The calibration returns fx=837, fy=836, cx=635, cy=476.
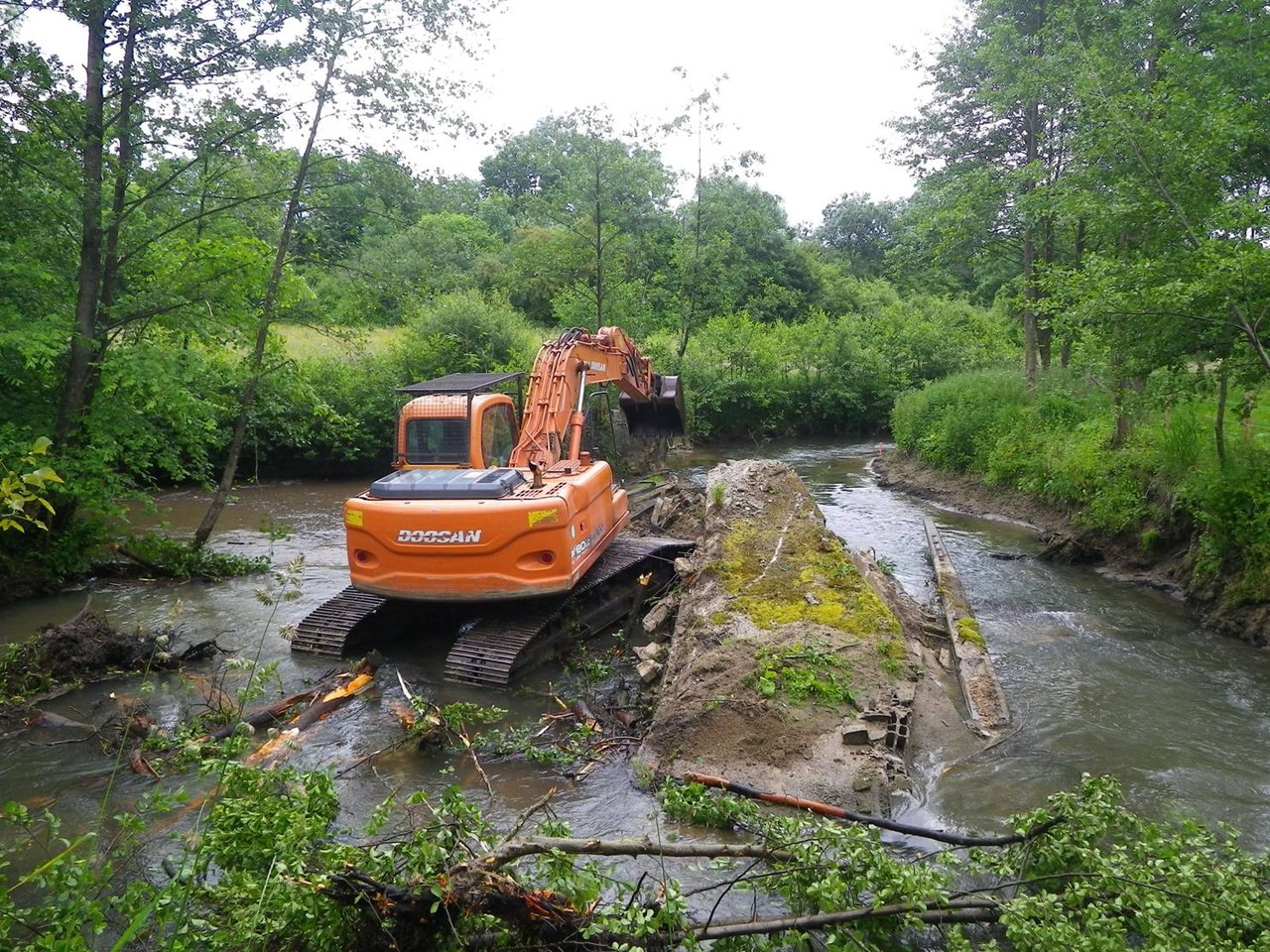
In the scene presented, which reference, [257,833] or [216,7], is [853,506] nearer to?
[216,7]

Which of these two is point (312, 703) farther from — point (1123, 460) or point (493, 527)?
point (1123, 460)

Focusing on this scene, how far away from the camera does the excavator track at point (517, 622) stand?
702 centimetres

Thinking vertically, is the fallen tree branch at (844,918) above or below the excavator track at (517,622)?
above

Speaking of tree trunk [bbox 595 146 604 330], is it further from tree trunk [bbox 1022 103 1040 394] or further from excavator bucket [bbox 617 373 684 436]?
tree trunk [bbox 1022 103 1040 394]

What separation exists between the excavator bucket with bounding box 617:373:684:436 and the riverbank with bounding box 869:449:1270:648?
5607 mm

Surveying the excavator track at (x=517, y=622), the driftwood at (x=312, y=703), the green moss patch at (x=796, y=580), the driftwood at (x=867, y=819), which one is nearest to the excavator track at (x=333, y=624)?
the excavator track at (x=517, y=622)

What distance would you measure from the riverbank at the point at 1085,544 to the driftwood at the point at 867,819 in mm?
5684

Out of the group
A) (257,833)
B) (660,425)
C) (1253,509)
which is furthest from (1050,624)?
(257,833)

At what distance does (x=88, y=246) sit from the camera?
877cm

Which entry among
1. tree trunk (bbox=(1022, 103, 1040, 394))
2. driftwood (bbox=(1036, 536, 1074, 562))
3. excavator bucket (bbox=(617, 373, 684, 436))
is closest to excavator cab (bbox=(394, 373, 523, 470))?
excavator bucket (bbox=(617, 373, 684, 436))

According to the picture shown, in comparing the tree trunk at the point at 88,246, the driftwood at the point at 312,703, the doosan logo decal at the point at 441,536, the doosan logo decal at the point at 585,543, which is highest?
the tree trunk at the point at 88,246

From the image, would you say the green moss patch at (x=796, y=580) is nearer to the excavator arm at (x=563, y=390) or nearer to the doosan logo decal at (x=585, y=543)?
the doosan logo decal at (x=585, y=543)

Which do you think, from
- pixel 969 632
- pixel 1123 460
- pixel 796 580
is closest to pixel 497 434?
pixel 796 580

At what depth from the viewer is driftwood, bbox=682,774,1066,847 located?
3656 millimetres
